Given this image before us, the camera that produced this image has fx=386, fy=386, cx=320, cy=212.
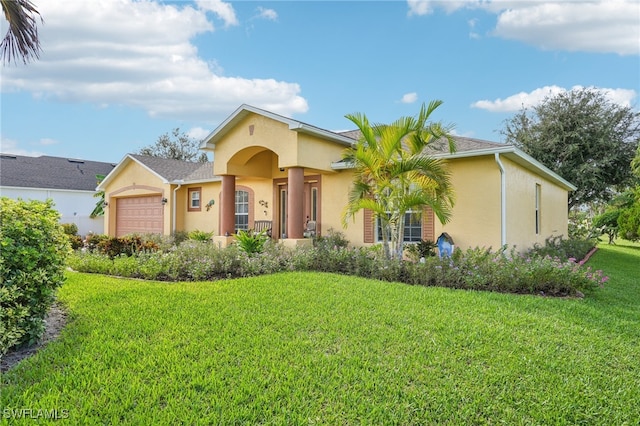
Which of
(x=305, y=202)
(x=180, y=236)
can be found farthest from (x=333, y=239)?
(x=180, y=236)

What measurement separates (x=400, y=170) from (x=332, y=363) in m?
6.30

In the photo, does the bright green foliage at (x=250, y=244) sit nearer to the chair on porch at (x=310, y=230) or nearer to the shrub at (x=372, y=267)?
the shrub at (x=372, y=267)

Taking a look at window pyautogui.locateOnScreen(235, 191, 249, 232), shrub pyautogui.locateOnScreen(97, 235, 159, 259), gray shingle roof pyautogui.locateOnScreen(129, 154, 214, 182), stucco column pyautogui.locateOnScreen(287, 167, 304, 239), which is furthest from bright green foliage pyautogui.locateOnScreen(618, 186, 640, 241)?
shrub pyautogui.locateOnScreen(97, 235, 159, 259)

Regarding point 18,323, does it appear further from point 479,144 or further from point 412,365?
point 479,144

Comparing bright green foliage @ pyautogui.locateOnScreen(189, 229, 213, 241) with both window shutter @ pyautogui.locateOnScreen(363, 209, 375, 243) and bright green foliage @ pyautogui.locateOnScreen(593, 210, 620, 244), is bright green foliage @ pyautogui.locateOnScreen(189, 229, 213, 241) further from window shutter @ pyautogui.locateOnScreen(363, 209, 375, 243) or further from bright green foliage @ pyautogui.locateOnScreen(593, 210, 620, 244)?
bright green foliage @ pyautogui.locateOnScreen(593, 210, 620, 244)

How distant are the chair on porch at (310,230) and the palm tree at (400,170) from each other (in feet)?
11.5

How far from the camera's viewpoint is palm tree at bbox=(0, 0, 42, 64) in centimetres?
705

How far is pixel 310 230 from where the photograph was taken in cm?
1368

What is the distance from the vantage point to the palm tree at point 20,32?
7.05 meters

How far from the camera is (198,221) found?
18.3 meters

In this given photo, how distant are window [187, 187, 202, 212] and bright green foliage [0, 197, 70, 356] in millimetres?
13594

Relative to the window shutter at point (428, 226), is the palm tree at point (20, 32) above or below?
above

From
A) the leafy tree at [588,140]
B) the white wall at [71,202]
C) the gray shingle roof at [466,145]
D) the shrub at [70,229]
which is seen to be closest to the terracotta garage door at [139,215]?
the shrub at [70,229]

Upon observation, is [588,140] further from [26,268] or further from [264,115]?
[26,268]
